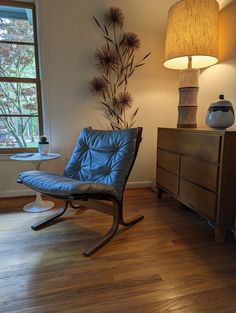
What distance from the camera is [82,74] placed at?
2.59 m

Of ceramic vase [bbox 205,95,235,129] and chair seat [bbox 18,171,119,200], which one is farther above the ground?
ceramic vase [bbox 205,95,235,129]

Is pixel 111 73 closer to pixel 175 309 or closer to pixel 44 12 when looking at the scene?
pixel 44 12

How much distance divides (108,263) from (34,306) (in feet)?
1.58

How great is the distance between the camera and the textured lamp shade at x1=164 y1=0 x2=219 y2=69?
1906mm

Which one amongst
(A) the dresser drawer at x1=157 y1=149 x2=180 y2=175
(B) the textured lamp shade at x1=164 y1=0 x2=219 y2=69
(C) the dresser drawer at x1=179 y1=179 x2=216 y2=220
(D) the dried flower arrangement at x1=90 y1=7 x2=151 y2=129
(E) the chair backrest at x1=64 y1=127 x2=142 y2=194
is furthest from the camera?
(D) the dried flower arrangement at x1=90 y1=7 x2=151 y2=129

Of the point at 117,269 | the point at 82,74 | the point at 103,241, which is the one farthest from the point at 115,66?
the point at 117,269

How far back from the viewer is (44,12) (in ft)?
7.88

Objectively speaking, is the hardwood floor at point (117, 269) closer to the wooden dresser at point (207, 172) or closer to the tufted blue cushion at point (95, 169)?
the wooden dresser at point (207, 172)

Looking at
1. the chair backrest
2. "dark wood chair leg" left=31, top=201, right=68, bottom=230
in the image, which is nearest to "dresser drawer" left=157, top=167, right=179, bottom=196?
the chair backrest

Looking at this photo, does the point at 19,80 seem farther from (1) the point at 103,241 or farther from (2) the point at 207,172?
(2) the point at 207,172

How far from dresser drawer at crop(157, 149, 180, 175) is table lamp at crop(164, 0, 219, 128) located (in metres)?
0.36

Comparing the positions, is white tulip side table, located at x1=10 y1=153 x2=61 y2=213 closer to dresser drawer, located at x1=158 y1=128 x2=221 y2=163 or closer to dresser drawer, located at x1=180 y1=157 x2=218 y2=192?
dresser drawer, located at x1=158 y1=128 x2=221 y2=163

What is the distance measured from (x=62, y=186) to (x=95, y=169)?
1.59 feet

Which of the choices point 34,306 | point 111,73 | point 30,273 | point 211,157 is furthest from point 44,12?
point 34,306
